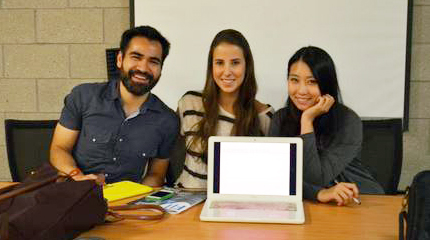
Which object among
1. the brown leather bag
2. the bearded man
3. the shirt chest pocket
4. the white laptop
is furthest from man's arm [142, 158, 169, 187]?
the brown leather bag

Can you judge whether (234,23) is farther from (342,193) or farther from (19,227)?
(19,227)

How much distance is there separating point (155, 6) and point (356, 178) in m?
1.52

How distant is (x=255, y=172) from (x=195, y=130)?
55cm

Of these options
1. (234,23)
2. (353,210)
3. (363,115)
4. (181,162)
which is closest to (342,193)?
(353,210)

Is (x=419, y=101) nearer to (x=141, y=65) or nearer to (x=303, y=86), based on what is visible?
(x=303, y=86)

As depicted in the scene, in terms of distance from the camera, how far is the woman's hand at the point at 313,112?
58.8 inches

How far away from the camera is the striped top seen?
177 centimetres

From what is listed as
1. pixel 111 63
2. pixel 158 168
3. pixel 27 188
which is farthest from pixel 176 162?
pixel 27 188

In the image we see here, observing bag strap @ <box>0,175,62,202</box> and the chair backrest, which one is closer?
bag strap @ <box>0,175,62,202</box>

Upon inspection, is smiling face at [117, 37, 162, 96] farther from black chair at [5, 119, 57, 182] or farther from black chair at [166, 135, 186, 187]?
black chair at [5, 119, 57, 182]

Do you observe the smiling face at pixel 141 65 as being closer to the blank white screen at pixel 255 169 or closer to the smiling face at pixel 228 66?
the smiling face at pixel 228 66

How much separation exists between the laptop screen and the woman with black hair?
0.17 metres

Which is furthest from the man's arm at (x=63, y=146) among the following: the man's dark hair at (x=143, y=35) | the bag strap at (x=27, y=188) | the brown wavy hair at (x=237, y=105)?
the bag strap at (x=27, y=188)

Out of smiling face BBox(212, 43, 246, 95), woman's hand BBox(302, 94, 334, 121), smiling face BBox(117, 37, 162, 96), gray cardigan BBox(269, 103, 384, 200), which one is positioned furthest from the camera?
smiling face BBox(117, 37, 162, 96)
